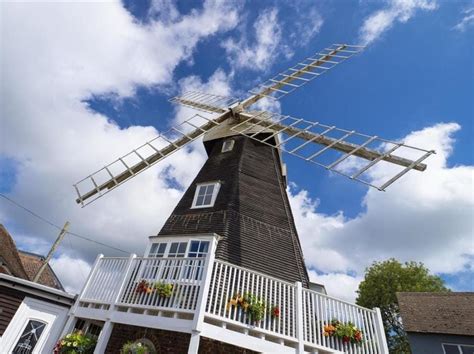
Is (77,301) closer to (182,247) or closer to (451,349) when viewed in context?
(182,247)

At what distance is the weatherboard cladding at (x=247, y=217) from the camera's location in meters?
9.53

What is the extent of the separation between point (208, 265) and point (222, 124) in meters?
10.7

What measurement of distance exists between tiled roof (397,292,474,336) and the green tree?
878 cm

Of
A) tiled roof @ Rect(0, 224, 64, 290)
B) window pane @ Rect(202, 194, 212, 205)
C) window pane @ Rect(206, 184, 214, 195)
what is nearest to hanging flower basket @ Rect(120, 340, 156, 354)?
window pane @ Rect(202, 194, 212, 205)

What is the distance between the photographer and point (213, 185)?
12094mm

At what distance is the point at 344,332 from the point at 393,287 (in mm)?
25123

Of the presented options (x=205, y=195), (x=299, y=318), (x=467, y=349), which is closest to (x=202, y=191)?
(x=205, y=195)

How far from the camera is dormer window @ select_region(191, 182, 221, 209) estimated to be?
11477mm

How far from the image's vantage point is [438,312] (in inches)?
663

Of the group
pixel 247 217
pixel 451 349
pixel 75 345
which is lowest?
pixel 75 345

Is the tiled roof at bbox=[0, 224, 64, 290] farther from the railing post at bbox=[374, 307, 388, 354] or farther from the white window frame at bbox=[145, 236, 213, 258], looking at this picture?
the railing post at bbox=[374, 307, 388, 354]

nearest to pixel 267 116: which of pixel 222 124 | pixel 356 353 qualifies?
pixel 222 124

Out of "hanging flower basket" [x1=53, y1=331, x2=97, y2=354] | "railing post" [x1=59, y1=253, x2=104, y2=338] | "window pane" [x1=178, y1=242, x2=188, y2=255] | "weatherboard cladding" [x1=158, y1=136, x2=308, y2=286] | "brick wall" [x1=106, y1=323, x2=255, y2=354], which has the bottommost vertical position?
"hanging flower basket" [x1=53, y1=331, x2=97, y2=354]

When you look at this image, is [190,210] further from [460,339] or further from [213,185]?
[460,339]
